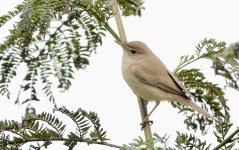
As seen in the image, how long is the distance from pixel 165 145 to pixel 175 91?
6.75ft

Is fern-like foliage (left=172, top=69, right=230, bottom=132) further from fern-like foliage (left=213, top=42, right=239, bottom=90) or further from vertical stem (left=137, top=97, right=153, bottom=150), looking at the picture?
fern-like foliage (left=213, top=42, right=239, bottom=90)

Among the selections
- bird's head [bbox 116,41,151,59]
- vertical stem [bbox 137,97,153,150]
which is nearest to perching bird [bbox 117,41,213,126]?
bird's head [bbox 116,41,151,59]

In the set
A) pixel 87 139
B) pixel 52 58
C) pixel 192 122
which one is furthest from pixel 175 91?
pixel 87 139

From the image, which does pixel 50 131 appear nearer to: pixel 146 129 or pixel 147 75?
pixel 146 129

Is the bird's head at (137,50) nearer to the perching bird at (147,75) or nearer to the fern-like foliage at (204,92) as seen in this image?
the perching bird at (147,75)

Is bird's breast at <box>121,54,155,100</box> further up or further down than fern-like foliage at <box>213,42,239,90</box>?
further down

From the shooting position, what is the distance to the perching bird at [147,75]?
158 inches

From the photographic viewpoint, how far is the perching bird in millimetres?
4009

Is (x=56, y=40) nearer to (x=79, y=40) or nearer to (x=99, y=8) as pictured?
(x=79, y=40)

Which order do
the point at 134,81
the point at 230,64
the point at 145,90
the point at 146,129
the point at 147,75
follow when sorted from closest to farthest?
the point at 230,64 → the point at 146,129 → the point at 145,90 → the point at 134,81 → the point at 147,75

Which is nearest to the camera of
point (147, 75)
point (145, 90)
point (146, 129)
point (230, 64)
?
point (230, 64)

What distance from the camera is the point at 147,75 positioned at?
434 centimetres

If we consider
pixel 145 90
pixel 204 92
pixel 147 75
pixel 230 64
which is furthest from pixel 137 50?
pixel 230 64

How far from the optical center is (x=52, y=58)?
10.2 feet
